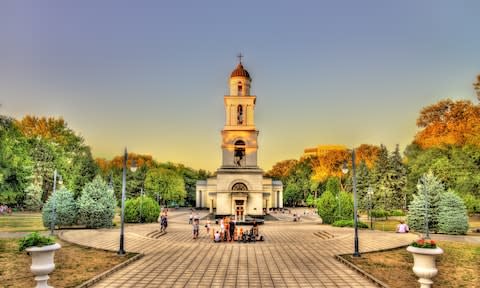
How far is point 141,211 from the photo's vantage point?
128 ft

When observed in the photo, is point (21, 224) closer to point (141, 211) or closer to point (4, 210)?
point (141, 211)

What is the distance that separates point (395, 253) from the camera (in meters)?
18.7

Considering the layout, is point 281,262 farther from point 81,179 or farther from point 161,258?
point 81,179

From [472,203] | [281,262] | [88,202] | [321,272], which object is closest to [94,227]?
[88,202]

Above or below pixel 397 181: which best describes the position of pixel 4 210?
below

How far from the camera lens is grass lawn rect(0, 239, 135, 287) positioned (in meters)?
12.9

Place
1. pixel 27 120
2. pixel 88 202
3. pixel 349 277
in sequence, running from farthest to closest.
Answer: pixel 27 120 → pixel 88 202 → pixel 349 277

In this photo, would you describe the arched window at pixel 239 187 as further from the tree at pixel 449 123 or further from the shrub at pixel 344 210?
the tree at pixel 449 123

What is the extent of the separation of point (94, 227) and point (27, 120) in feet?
144

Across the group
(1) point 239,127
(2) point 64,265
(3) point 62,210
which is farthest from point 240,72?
(2) point 64,265

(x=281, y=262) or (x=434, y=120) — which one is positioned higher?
(x=434, y=120)

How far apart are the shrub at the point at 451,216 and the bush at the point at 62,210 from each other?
29.6 meters

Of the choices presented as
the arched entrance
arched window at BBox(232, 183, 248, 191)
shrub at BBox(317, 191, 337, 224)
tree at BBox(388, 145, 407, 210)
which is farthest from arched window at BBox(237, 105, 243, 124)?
tree at BBox(388, 145, 407, 210)

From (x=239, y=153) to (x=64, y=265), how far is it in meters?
40.9
